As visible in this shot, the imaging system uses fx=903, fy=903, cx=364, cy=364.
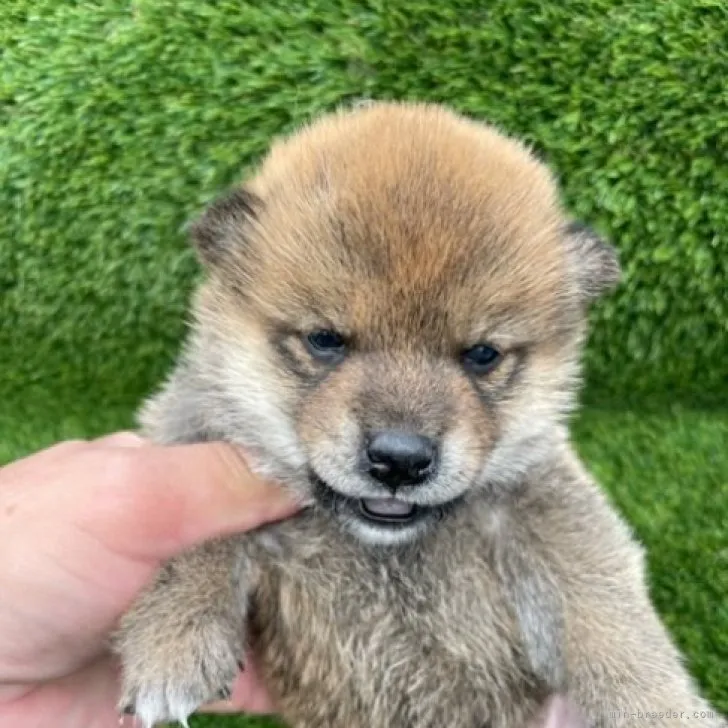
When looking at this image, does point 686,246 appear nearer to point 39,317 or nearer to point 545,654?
point 545,654

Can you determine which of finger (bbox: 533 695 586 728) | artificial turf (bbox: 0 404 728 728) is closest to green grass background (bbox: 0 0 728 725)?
artificial turf (bbox: 0 404 728 728)

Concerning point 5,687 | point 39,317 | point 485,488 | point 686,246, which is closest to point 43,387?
point 39,317

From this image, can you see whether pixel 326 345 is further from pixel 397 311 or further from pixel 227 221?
pixel 227 221

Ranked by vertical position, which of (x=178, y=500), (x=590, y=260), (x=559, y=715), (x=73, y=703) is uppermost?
(x=590, y=260)

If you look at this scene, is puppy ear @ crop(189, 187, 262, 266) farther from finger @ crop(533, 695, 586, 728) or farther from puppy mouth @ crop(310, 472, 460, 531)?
finger @ crop(533, 695, 586, 728)

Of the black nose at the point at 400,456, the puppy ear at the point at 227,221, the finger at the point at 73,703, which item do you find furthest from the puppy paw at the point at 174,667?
the puppy ear at the point at 227,221

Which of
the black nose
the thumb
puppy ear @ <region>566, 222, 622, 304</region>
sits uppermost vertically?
puppy ear @ <region>566, 222, 622, 304</region>

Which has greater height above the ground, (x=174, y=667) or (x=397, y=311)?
(x=397, y=311)

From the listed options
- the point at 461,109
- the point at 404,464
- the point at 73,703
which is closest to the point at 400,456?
the point at 404,464
